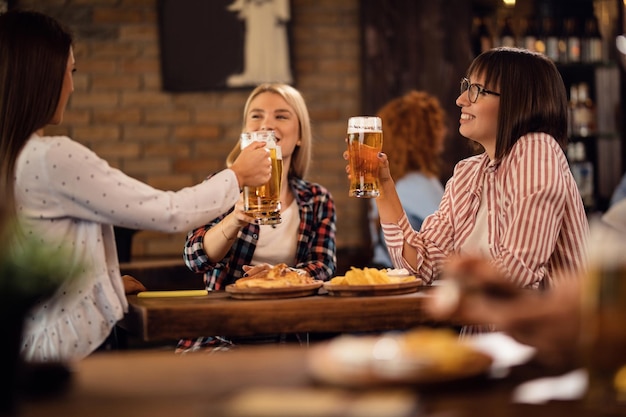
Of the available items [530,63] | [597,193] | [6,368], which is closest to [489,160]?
[530,63]

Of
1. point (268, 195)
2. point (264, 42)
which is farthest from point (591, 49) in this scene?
point (268, 195)

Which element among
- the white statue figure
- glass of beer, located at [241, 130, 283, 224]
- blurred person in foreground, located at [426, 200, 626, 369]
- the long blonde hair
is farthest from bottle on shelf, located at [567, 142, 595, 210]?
blurred person in foreground, located at [426, 200, 626, 369]

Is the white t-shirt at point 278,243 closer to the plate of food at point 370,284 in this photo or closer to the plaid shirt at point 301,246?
the plaid shirt at point 301,246

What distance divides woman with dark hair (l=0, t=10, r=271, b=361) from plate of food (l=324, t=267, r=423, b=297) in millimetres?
389

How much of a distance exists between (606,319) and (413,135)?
3.41 meters

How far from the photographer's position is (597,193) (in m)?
5.98

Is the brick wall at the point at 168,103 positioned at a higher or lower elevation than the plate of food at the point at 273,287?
higher

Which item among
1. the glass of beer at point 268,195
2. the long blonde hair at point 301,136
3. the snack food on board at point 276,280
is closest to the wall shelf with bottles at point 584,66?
the long blonde hair at point 301,136

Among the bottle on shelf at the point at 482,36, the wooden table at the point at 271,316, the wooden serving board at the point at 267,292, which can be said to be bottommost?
the wooden table at the point at 271,316

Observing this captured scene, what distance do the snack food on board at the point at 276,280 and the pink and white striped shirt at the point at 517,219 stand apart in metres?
0.42

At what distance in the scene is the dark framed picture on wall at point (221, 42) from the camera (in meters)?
5.57

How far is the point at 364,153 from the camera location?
2.72 metres

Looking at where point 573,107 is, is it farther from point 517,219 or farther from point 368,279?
point 368,279

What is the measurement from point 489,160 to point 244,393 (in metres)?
1.73
